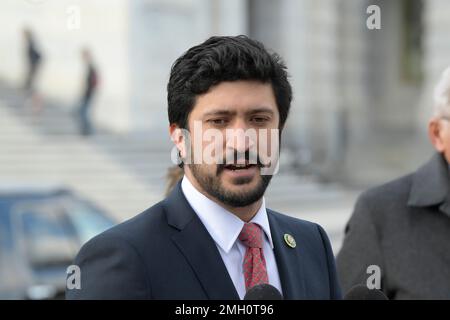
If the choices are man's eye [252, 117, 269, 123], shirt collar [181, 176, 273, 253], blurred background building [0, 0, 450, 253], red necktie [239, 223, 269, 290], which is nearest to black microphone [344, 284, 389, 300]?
red necktie [239, 223, 269, 290]

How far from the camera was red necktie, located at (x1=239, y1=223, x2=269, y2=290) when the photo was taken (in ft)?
7.55

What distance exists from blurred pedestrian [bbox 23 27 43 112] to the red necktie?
52.0 feet

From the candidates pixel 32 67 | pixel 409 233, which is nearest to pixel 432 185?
pixel 409 233

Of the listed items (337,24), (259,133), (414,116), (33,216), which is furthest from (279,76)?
(414,116)

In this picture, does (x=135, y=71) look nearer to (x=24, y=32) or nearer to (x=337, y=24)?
(x=24, y=32)

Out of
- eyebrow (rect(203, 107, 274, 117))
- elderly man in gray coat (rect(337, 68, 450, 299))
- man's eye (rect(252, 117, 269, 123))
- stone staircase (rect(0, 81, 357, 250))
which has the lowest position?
stone staircase (rect(0, 81, 357, 250))

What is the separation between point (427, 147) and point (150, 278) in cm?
2164

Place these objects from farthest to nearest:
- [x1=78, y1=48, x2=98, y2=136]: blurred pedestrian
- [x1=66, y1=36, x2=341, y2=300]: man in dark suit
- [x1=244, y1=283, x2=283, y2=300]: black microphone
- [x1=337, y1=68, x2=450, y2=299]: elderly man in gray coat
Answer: [x1=78, y1=48, x2=98, y2=136]: blurred pedestrian → [x1=337, y1=68, x2=450, y2=299]: elderly man in gray coat → [x1=66, y1=36, x2=341, y2=300]: man in dark suit → [x1=244, y1=283, x2=283, y2=300]: black microphone

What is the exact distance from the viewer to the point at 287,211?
16984 millimetres

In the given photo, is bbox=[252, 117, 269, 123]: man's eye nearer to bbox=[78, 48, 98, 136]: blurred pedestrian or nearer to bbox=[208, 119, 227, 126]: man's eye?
bbox=[208, 119, 227, 126]: man's eye

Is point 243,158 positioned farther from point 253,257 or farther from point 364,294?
→ point 364,294

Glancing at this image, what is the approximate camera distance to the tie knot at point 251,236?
7.82 feet

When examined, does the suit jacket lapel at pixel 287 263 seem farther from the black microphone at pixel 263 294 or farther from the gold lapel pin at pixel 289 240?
the black microphone at pixel 263 294

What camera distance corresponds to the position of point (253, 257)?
2.35m
